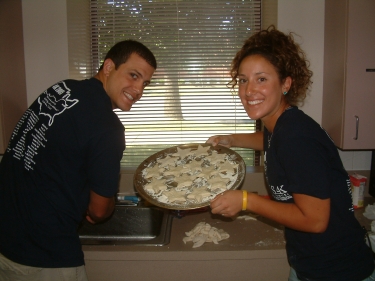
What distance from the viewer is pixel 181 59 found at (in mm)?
2266

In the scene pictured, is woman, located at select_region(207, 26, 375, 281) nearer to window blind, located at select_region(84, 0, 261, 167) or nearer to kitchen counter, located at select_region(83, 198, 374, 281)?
kitchen counter, located at select_region(83, 198, 374, 281)

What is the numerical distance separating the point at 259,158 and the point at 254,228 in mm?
816

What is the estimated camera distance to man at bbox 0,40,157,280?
104 cm

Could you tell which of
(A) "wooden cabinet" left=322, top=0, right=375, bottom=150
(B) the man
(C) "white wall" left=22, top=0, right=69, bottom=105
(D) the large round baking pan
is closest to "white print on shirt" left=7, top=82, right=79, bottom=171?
(B) the man

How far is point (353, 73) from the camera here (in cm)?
164

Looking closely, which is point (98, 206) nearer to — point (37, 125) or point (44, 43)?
point (37, 125)

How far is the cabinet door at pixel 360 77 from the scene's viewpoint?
A: 1.60 m

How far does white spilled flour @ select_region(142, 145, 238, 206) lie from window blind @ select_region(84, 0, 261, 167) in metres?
0.69

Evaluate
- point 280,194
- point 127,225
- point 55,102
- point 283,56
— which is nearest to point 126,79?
point 55,102

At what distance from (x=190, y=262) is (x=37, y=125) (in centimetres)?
87

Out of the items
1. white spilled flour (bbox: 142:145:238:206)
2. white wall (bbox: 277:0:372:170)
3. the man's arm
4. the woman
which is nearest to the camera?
the woman

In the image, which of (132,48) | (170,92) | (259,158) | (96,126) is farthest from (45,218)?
(259,158)

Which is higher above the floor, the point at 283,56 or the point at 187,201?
the point at 283,56

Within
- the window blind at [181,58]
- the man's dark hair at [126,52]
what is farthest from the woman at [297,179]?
the window blind at [181,58]
